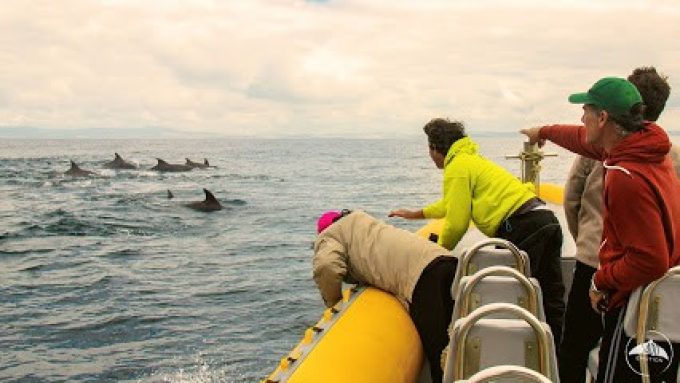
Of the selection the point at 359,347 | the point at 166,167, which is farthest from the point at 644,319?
the point at 166,167

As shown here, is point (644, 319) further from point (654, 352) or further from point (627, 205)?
point (627, 205)

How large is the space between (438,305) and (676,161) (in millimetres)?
1796

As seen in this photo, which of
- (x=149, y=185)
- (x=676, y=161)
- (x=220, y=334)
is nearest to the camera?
(x=676, y=161)

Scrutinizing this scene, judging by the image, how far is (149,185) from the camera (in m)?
41.8

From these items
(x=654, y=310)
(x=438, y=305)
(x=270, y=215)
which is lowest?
(x=270, y=215)

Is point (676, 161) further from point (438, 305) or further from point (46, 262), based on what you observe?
point (46, 262)

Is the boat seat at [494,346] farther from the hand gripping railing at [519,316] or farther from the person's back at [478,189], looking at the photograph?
the person's back at [478,189]

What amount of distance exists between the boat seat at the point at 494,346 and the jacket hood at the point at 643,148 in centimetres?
88

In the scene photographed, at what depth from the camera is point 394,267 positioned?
556cm

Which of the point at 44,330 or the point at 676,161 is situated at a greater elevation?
the point at 676,161

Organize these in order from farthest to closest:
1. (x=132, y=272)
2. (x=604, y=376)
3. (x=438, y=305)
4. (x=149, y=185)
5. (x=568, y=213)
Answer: (x=149, y=185), (x=132, y=272), (x=438, y=305), (x=568, y=213), (x=604, y=376)

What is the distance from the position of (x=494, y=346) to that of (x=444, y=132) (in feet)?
9.07

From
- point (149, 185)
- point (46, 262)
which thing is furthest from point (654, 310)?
point (149, 185)

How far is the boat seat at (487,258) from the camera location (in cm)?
490
